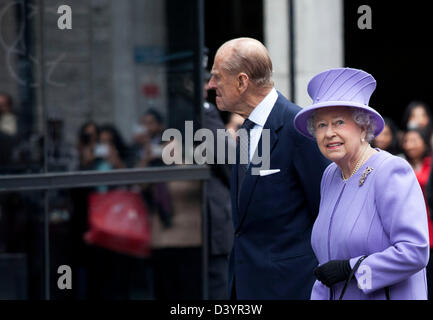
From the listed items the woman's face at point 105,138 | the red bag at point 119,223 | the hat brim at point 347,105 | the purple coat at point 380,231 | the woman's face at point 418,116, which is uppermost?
the hat brim at point 347,105

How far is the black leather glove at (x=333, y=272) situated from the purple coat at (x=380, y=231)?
4cm

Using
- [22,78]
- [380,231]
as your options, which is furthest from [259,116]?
[22,78]

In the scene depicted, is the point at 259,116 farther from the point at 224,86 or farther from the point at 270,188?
the point at 270,188

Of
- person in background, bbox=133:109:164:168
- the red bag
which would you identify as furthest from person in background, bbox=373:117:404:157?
the red bag

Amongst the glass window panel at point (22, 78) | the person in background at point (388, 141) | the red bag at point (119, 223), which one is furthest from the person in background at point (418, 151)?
the glass window panel at point (22, 78)

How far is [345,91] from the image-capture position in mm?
3273

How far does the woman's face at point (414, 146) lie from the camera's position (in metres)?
7.28

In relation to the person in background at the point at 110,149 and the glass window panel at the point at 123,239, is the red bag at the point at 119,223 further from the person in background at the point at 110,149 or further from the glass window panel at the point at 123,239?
the person in background at the point at 110,149

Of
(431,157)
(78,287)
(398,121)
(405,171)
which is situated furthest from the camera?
(398,121)

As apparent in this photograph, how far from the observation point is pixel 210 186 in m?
6.51
